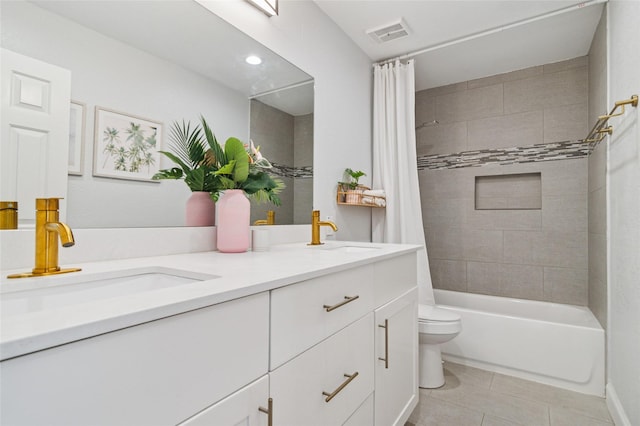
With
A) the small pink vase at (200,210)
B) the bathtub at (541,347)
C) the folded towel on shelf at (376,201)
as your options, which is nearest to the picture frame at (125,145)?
the small pink vase at (200,210)

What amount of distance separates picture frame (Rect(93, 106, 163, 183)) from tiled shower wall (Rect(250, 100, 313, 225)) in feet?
1.71

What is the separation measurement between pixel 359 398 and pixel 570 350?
1768mm

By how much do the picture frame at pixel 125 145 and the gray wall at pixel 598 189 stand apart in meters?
2.44

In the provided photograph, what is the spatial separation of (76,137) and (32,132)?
0.35ft

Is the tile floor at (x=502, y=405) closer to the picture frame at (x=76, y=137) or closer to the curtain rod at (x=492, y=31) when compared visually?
the picture frame at (x=76, y=137)

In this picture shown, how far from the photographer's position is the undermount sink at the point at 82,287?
0.69 m

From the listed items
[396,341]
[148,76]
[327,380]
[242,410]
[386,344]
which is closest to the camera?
[242,410]

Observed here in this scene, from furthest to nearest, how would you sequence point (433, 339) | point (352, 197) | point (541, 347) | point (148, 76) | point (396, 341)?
point (352, 197), point (541, 347), point (433, 339), point (396, 341), point (148, 76)

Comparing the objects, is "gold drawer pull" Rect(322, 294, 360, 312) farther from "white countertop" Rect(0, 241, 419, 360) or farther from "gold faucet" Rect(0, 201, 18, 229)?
"gold faucet" Rect(0, 201, 18, 229)

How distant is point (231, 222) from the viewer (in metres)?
1.28

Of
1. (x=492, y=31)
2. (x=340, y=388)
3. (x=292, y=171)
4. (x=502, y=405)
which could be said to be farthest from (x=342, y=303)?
(x=492, y=31)

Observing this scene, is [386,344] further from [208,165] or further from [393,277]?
[208,165]

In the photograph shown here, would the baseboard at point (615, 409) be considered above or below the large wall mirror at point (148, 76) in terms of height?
below

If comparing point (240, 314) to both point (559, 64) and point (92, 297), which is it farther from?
point (559, 64)
